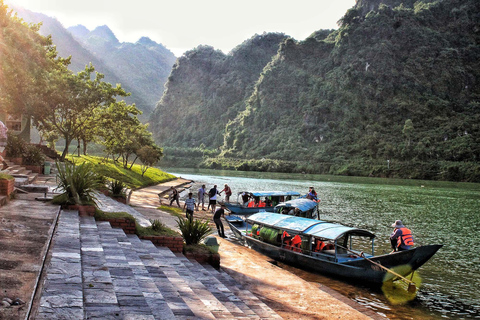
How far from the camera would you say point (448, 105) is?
424ft

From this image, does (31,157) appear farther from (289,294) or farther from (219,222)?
(289,294)

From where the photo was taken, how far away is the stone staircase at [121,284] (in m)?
4.36

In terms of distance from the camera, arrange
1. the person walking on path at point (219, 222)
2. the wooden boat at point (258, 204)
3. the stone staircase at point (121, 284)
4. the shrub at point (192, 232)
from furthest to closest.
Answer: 1. the wooden boat at point (258, 204)
2. the person walking on path at point (219, 222)
3. the shrub at point (192, 232)
4. the stone staircase at point (121, 284)

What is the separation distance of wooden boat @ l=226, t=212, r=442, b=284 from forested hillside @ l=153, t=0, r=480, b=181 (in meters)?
89.0

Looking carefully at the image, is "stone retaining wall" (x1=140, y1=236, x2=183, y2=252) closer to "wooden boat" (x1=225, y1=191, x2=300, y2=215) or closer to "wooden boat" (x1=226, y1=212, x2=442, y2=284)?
"wooden boat" (x1=226, y1=212, x2=442, y2=284)

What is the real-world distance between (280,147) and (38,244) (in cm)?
14004

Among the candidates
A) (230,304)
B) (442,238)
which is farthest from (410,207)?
(230,304)

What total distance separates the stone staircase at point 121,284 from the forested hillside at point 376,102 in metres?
97.8

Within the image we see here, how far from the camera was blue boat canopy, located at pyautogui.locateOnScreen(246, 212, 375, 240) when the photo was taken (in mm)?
13797

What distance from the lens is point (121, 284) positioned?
545cm

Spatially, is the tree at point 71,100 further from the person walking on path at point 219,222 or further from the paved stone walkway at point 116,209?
the person walking on path at point 219,222

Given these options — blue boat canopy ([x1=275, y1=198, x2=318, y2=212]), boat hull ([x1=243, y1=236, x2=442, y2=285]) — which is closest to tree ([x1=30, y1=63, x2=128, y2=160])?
blue boat canopy ([x1=275, y1=198, x2=318, y2=212])

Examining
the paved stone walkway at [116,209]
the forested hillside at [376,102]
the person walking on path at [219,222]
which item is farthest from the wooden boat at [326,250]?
the forested hillside at [376,102]

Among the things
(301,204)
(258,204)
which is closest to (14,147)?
(258,204)
